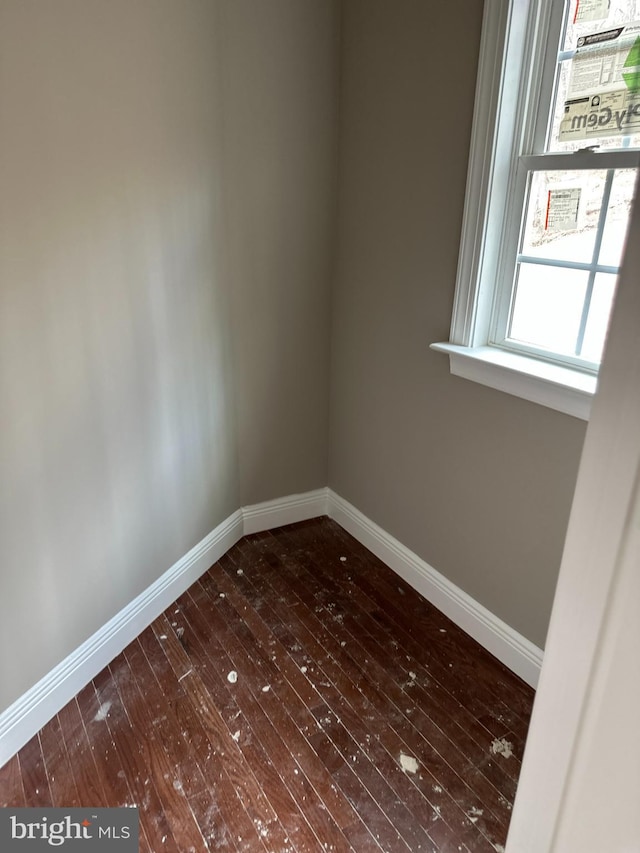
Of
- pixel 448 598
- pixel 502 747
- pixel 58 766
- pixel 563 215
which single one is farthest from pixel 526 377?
pixel 58 766

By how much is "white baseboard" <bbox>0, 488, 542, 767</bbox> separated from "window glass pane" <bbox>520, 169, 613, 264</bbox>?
123cm

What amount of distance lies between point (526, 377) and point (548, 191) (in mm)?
544

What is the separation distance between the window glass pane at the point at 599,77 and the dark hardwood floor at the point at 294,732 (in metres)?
1.68

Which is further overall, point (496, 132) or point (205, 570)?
point (205, 570)

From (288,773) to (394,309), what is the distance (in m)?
1.58

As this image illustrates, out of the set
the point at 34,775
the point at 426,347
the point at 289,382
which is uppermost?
the point at 426,347

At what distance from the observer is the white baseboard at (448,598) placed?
186 centimetres

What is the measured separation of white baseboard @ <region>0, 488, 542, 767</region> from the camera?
1667mm

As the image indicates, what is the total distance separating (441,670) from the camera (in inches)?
75.0

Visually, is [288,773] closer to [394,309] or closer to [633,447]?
[633,447]

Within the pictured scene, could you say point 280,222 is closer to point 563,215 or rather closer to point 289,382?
point 289,382

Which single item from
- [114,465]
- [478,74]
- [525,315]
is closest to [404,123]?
[478,74]

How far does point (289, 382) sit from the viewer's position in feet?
8.16

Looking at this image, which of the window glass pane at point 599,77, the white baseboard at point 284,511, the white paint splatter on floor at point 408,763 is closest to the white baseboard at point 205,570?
the white baseboard at point 284,511
